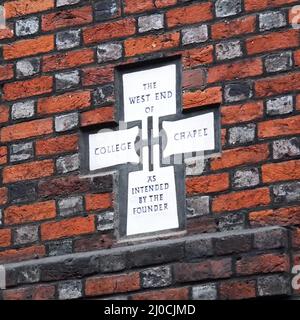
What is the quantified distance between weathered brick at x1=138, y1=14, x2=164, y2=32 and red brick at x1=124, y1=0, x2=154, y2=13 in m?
0.05

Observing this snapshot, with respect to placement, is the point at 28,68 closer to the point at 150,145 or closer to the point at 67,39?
the point at 67,39

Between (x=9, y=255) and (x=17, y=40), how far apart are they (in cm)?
103

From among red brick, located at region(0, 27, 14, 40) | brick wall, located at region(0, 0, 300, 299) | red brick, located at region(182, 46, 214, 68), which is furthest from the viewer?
red brick, located at region(0, 27, 14, 40)

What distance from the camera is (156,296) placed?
7.62 m

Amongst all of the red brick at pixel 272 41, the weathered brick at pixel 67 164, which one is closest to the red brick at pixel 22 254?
the weathered brick at pixel 67 164

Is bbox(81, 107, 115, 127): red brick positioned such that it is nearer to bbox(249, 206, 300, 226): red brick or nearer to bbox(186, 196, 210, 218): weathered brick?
bbox(186, 196, 210, 218): weathered brick

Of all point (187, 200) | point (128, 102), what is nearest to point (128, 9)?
point (128, 102)

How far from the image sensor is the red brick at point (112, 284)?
769 centimetres

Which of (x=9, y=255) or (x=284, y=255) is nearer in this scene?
(x=284, y=255)

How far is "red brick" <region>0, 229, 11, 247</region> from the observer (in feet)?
26.3

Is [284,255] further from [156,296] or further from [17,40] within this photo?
[17,40]

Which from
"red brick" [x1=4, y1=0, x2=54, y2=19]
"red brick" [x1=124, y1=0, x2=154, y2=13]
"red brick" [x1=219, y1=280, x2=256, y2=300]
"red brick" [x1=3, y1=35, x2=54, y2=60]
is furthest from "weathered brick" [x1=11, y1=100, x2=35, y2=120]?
"red brick" [x1=219, y1=280, x2=256, y2=300]

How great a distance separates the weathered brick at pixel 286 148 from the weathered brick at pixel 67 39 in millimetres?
1130
